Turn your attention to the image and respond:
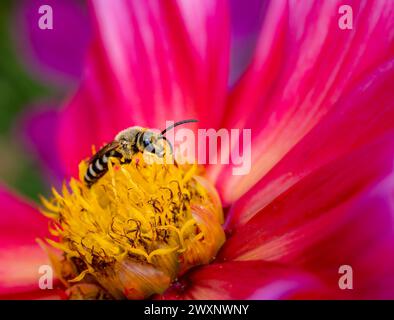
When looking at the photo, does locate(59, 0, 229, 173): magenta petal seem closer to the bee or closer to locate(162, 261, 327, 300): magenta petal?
the bee

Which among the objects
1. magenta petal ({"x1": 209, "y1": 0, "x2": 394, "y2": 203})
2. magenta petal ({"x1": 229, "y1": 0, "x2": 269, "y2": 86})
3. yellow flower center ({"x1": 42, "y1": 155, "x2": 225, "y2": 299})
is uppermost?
magenta petal ({"x1": 229, "y1": 0, "x2": 269, "y2": 86})

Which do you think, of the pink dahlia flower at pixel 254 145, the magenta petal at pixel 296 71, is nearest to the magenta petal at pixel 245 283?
the pink dahlia flower at pixel 254 145

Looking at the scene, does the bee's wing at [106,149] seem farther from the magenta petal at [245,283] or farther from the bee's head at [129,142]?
the magenta petal at [245,283]

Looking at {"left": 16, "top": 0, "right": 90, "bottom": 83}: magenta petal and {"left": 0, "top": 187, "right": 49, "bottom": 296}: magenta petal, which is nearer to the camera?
{"left": 0, "top": 187, "right": 49, "bottom": 296}: magenta petal

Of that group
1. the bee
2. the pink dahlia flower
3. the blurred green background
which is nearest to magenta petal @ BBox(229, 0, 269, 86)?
the pink dahlia flower

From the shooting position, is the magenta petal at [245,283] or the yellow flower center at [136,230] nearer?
the magenta petal at [245,283]

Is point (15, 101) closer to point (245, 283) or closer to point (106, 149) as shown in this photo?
point (106, 149)
